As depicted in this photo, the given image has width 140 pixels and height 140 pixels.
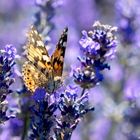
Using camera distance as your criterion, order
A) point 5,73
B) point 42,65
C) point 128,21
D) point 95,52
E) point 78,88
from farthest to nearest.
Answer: point 128,21 → point 78,88 → point 42,65 → point 95,52 → point 5,73

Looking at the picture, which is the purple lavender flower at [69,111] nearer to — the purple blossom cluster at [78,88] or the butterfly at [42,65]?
the purple blossom cluster at [78,88]

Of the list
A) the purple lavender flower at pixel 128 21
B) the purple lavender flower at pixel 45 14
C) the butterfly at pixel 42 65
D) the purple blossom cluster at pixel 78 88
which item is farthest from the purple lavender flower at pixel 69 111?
the purple lavender flower at pixel 128 21

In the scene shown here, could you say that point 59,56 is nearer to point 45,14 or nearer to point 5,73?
point 5,73

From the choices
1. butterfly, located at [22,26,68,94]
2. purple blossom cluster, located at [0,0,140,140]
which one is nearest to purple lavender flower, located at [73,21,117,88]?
purple blossom cluster, located at [0,0,140,140]

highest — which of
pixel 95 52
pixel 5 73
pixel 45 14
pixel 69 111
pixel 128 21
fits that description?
pixel 128 21

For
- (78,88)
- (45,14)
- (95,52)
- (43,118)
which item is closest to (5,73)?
(43,118)

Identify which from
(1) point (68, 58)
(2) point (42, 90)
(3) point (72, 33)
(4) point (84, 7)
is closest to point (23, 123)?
(2) point (42, 90)
